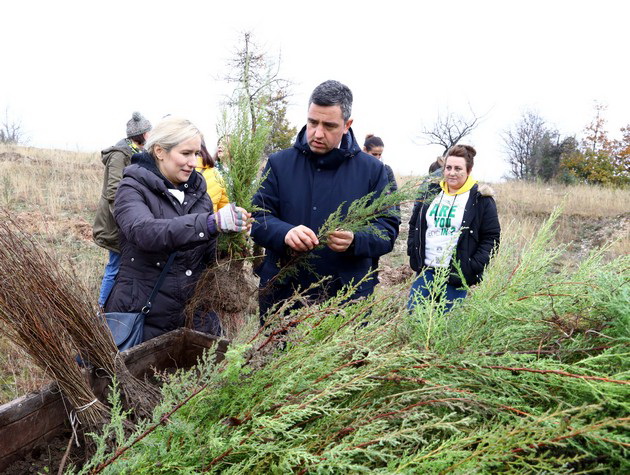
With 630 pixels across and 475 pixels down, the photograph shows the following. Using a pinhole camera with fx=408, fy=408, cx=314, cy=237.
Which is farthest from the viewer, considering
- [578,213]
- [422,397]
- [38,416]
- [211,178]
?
[578,213]

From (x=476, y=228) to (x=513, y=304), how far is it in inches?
111

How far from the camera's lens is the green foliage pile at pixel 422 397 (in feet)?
2.57

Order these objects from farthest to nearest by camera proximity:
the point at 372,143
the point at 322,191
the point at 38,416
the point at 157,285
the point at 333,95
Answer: the point at 372,143 < the point at 322,191 < the point at 333,95 < the point at 157,285 < the point at 38,416

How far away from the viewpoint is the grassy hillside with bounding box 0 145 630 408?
7.44 metres

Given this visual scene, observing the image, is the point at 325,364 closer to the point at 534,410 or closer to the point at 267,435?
the point at 267,435

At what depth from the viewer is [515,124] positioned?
151ft

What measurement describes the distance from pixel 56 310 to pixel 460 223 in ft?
10.9

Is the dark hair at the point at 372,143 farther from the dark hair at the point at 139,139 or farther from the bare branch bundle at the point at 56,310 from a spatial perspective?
the bare branch bundle at the point at 56,310

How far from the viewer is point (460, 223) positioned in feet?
12.5

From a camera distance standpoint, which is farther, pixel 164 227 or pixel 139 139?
pixel 139 139

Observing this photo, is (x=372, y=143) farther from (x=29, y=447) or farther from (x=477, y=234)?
(x=29, y=447)

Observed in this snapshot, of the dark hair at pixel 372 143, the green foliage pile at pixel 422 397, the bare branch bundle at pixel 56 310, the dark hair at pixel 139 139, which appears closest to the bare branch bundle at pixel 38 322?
the bare branch bundle at pixel 56 310

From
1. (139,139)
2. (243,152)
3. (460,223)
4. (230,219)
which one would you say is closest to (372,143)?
(460,223)

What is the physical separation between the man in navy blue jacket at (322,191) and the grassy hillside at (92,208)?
3.27m
